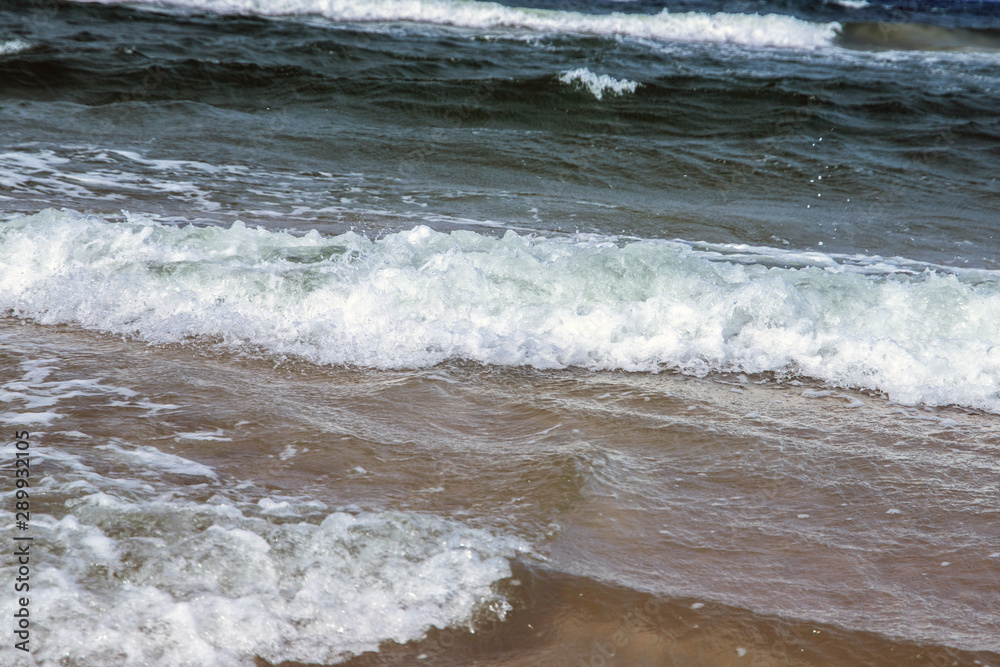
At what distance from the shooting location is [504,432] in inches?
118

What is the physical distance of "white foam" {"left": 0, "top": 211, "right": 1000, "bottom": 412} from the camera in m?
3.78

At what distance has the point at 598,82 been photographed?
11492 mm

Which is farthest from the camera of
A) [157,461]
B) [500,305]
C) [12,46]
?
[12,46]

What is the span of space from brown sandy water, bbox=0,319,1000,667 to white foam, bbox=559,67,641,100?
27.6 ft

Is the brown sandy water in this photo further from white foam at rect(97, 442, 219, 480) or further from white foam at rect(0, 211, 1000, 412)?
white foam at rect(0, 211, 1000, 412)

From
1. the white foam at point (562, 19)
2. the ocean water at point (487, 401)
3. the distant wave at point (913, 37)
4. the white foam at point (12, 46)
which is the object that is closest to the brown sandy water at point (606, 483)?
the ocean water at point (487, 401)

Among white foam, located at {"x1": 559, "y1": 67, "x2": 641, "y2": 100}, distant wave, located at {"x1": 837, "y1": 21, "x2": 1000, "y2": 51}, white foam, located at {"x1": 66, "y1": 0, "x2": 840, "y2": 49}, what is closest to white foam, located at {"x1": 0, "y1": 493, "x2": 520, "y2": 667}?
white foam, located at {"x1": 559, "y1": 67, "x2": 641, "y2": 100}

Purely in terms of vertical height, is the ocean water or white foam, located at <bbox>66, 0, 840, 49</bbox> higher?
white foam, located at <bbox>66, 0, 840, 49</bbox>

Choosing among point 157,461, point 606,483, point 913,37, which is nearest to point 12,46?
point 157,461

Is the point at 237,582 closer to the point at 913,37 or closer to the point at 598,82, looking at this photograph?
the point at 598,82

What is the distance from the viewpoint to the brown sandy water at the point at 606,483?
2.02 m

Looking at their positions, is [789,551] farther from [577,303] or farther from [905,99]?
[905,99]

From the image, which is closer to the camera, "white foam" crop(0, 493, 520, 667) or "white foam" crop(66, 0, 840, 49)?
"white foam" crop(0, 493, 520, 667)

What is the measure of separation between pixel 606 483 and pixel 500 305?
1.72 meters
